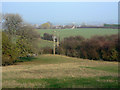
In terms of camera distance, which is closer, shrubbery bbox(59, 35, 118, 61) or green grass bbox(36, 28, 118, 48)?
green grass bbox(36, 28, 118, 48)

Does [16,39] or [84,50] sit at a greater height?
[16,39]

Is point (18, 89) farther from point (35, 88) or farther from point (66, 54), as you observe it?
point (66, 54)

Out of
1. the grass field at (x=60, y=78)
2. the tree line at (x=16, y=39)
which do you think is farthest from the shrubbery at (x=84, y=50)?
the grass field at (x=60, y=78)

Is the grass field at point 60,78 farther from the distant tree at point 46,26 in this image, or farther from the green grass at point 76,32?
the distant tree at point 46,26

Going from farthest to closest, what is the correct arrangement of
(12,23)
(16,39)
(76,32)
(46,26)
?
(46,26), (12,23), (16,39), (76,32)

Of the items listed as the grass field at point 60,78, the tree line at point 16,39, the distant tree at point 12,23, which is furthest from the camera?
the distant tree at point 12,23

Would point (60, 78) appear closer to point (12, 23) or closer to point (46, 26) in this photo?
point (12, 23)

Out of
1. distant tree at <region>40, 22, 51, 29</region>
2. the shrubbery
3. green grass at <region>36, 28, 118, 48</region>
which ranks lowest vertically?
the shrubbery

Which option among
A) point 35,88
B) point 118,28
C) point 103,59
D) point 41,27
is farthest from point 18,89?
point 41,27

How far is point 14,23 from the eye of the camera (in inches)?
1331

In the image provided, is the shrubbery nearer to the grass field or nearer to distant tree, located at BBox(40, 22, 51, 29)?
distant tree, located at BBox(40, 22, 51, 29)

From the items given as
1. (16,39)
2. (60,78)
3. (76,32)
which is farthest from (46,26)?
(60,78)

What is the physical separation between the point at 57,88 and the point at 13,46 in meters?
24.7

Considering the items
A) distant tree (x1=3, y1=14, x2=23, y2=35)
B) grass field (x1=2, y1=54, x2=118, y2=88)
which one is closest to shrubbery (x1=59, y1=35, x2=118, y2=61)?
distant tree (x1=3, y1=14, x2=23, y2=35)
